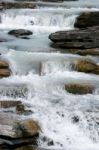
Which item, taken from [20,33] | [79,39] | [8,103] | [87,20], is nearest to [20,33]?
[20,33]

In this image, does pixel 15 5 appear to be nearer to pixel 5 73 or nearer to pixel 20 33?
pixel 20 33

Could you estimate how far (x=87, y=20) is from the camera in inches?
898

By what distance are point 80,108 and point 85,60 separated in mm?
3834

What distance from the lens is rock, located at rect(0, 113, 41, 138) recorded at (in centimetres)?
1078

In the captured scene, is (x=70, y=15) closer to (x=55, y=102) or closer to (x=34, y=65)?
(x=34, y=65)

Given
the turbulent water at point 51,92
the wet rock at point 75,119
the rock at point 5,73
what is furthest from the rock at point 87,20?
the wet rock at point 75,119

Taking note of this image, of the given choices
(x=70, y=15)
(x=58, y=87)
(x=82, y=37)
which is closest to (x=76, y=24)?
(x=70, y=15)

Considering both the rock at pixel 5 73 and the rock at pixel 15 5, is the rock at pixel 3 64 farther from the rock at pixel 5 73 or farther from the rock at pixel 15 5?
the rock at pixel 15 5

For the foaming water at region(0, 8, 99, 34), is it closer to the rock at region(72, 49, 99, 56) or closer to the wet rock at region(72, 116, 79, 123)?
the rock at region(72, 49, 99, 56)

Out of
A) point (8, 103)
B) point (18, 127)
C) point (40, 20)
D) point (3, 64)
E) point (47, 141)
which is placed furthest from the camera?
point (40, 20)

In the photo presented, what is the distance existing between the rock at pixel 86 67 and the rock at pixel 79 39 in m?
2.40

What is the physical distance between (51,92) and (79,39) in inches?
206

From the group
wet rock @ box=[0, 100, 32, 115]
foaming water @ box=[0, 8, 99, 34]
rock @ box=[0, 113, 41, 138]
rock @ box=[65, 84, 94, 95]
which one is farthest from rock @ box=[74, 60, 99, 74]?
foaming water @ box=[0, 8, 99, 34]

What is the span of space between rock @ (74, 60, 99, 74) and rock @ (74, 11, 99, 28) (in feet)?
22.7
